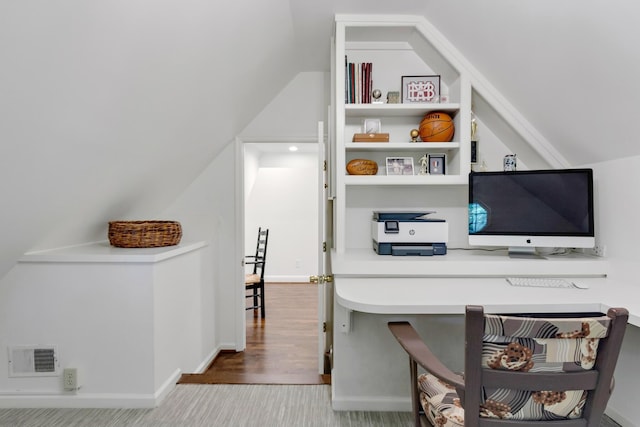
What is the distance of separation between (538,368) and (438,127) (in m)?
1.60

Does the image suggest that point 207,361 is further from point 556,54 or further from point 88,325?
point 556,54

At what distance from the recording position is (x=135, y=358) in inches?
76.3

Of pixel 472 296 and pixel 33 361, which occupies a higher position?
pixel 472 296

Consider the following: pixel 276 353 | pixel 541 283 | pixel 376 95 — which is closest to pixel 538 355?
pixel 541 283

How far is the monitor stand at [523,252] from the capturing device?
2.02m

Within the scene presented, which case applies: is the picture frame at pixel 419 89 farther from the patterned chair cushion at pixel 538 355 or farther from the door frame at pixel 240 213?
the patterned chair cushion at pixel 538 355

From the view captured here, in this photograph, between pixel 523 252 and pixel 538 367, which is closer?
pixel 538 367

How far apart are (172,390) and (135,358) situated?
0.35 meters

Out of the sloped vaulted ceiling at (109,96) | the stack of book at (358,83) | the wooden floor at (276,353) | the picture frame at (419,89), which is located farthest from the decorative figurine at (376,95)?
the wooden floor at (276,353)

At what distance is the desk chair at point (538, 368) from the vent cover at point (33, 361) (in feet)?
7.05

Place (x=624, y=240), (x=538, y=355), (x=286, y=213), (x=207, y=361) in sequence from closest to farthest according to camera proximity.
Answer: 1. (x=538, y=355)
2. (x=624, y=240)
3. (x=207, y=361)
4. (x=286, y=213)

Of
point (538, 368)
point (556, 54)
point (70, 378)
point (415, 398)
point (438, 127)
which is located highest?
point (556, 54)

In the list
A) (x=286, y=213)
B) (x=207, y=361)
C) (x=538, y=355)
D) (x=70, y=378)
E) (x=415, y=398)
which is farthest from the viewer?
(x=286, y=213)

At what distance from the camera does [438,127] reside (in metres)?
2.17
